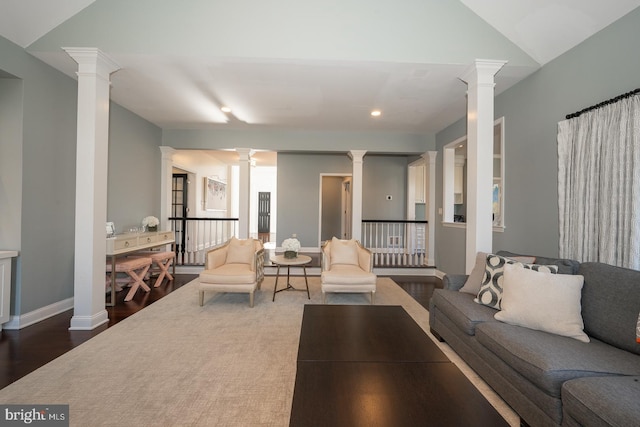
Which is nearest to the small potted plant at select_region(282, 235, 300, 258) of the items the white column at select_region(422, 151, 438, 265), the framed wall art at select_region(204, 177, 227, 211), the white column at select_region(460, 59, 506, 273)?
the white column at select_region(460, 59, 506, 273)

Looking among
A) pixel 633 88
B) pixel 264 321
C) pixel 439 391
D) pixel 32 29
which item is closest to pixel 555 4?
pixel 633 88

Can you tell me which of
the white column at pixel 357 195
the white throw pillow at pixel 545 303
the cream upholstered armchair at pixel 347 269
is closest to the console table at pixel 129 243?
the cream upholstered armchair at pixel 347 269

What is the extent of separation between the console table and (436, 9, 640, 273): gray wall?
517 centimetres

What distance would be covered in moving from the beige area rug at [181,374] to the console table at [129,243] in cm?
78

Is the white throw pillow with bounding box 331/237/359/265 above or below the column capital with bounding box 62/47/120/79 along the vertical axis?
below

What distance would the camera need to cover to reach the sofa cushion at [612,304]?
177 cm

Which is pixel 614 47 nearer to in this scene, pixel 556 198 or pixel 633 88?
pixel 633 88

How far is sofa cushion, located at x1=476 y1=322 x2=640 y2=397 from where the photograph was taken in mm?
1454

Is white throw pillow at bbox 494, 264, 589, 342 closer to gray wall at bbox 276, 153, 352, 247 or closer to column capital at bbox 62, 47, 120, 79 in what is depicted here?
column capital at bbox 62, 47, 120, 79

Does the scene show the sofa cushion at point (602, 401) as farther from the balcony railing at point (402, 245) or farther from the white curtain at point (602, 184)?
the balcony railing at point (402, 245)

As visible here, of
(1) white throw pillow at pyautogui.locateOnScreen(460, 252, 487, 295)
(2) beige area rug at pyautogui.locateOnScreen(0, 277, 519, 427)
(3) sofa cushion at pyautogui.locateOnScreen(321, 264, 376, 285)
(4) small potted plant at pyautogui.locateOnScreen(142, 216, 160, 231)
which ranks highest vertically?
(4) small potted plant at pyautogui.locateOnScreen(142, 216, 160, 231)

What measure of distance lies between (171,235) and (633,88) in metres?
6.46

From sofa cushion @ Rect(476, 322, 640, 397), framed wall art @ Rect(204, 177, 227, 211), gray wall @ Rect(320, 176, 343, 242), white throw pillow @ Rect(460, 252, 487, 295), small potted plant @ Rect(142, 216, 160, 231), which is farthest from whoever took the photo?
gray wall @ Rect(320, 176, 343, 242)

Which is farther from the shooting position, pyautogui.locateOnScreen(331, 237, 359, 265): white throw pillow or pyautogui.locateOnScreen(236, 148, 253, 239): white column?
pyautogui.locateOnScreen(236, 148, 253, 239): white column
